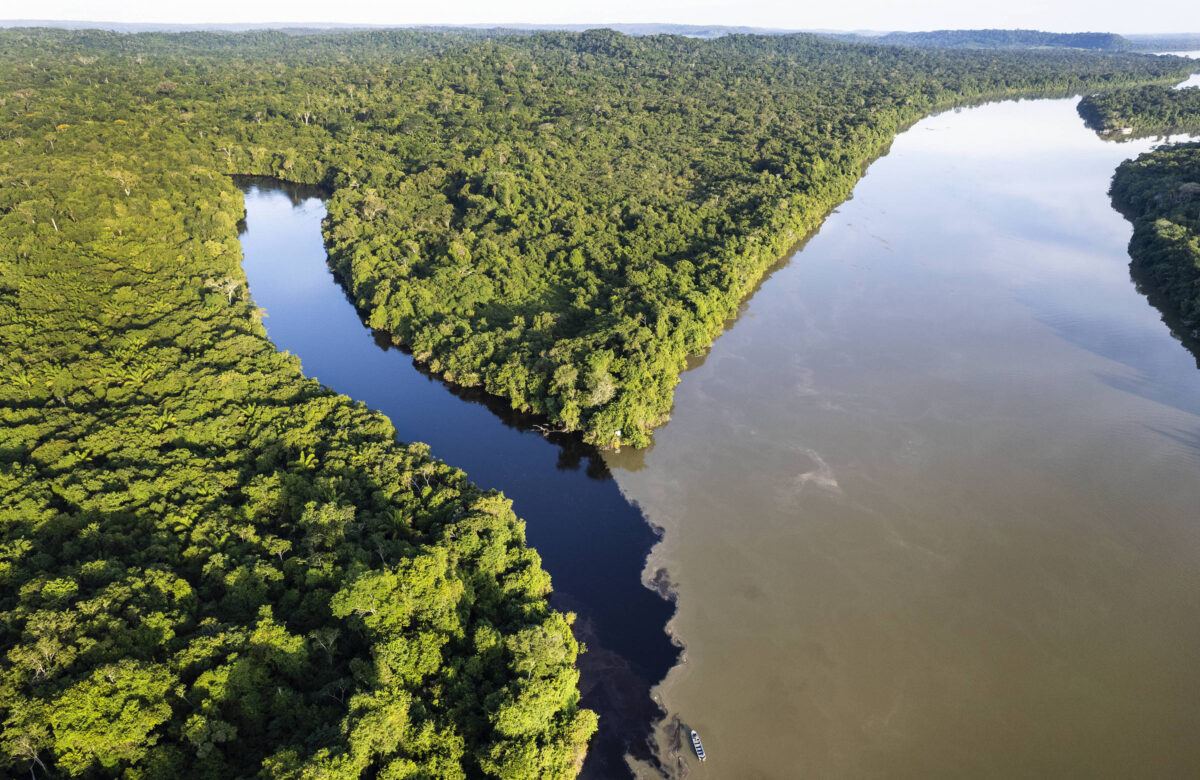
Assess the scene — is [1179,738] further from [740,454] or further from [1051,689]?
[740,454]

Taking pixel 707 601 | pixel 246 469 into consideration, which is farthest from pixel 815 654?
pixel 246 469

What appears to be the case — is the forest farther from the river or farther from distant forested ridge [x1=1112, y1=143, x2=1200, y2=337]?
A: distant forested ridge [x1=1112, y1=143, x2=1200, y2=337]

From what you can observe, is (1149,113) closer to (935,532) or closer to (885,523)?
(935,532)

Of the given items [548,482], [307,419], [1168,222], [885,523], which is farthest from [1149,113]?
[307,419]

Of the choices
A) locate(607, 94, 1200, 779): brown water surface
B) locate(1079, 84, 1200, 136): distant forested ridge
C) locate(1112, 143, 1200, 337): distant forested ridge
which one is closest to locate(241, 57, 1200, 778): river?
locate(607, 94, 1200, 779): brown water surface

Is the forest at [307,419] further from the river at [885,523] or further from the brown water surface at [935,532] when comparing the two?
the brown water surface at [935,532]
